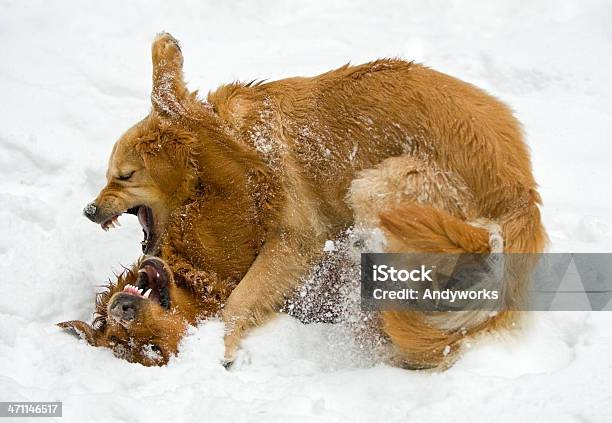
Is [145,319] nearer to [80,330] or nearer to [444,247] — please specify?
[80,330]

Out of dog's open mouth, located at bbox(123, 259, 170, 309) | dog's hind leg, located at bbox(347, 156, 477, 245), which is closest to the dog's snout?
dog's open mouth, located at bbox(123, 259, 170, 309)

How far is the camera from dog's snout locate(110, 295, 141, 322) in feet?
14.5

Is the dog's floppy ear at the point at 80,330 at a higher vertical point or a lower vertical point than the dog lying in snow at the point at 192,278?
lower

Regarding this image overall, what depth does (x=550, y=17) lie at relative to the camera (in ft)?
27.6

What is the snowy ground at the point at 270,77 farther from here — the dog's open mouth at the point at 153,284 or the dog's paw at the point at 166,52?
the dog's paw at the point at 166,52

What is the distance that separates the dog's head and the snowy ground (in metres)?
0.13

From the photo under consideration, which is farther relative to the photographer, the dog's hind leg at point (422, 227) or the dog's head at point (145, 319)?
the dog's head at point (145, 319)

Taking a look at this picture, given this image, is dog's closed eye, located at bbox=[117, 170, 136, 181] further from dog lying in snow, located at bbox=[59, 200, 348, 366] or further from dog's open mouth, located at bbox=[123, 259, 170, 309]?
dog's open mouth, located at bbox=[123, 259, 170, 309]

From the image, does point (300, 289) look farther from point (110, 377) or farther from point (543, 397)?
point (543, 397)

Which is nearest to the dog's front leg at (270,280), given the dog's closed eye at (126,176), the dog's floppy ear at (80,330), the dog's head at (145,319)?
the dog's head at (145,319)

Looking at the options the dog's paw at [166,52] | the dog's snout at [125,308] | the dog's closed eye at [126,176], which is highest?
the dog's paw at [166,52]

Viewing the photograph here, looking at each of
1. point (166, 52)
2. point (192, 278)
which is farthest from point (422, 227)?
point (166, 52)

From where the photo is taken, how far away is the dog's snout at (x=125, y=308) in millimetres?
4410

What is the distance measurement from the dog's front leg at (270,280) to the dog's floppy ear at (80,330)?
0.80 meters
